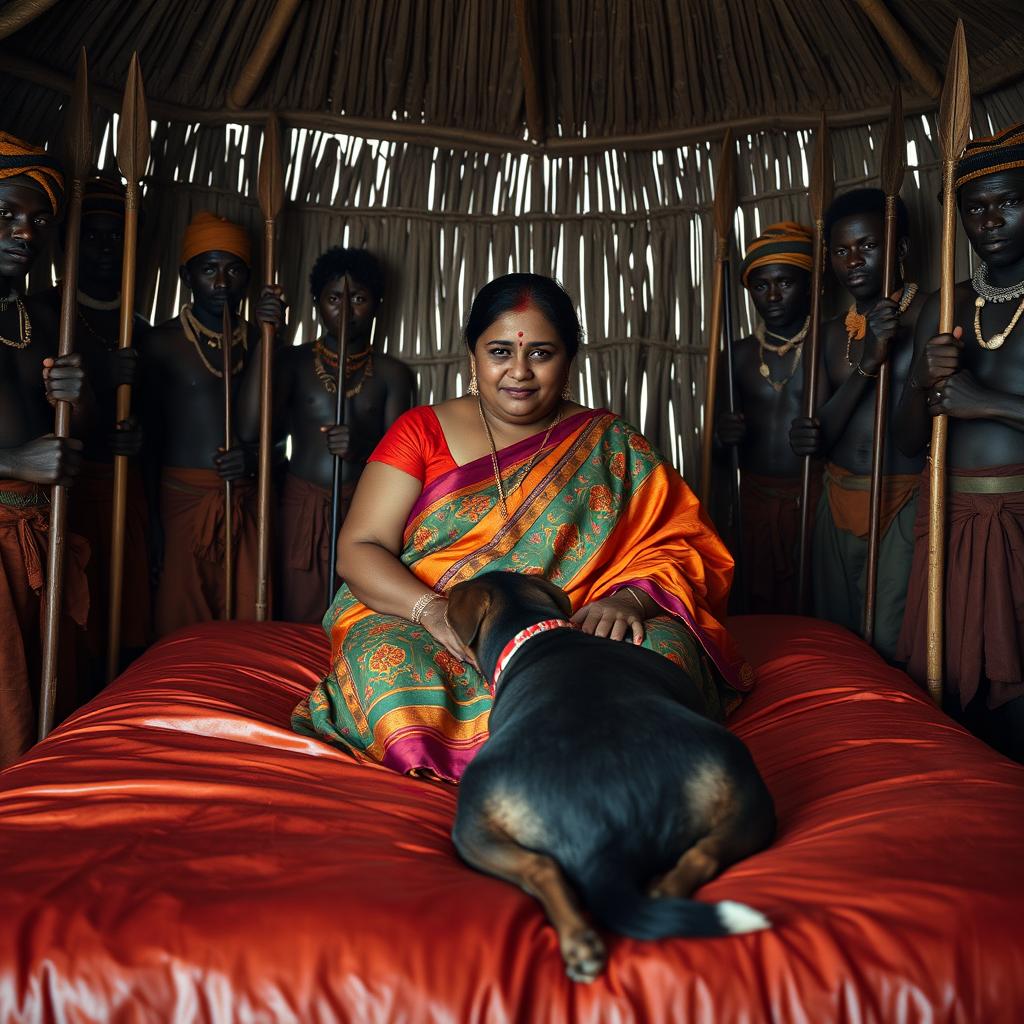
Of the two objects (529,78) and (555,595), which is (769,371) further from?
(555,595)

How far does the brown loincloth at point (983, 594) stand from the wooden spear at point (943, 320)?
3.1 inches

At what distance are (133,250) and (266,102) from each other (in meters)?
1.24

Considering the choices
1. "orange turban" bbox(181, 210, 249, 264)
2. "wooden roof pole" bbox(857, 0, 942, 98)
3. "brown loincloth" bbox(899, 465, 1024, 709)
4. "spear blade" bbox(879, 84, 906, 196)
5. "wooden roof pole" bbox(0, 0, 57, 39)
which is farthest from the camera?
"orange turban" bbox(181, 210, 249, 264)

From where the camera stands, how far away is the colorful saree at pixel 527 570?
8.05 feet

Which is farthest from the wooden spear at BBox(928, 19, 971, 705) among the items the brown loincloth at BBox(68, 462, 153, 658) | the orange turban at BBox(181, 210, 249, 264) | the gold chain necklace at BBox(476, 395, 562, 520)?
the brown loincloth at BBox(68, 462, 153, 658)

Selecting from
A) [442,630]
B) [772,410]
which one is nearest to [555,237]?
[772,410]

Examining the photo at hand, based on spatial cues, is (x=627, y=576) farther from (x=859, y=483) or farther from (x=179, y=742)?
(x=859, y=483)

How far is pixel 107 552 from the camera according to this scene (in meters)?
4.27

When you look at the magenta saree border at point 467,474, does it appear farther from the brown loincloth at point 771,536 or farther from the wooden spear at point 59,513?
the brown loincloth at point 771,536

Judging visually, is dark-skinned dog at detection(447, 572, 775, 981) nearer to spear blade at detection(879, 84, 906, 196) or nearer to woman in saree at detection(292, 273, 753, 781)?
woman in saree at detection(292, 273, 753, 781)

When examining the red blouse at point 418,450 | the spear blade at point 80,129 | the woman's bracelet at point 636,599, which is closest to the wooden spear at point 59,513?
the spear blade at point 80,129

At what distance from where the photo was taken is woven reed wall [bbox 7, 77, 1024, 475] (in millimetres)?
4965

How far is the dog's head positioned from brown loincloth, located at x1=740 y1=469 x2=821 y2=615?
254 centimetres

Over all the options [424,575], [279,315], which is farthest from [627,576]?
[279,315]
